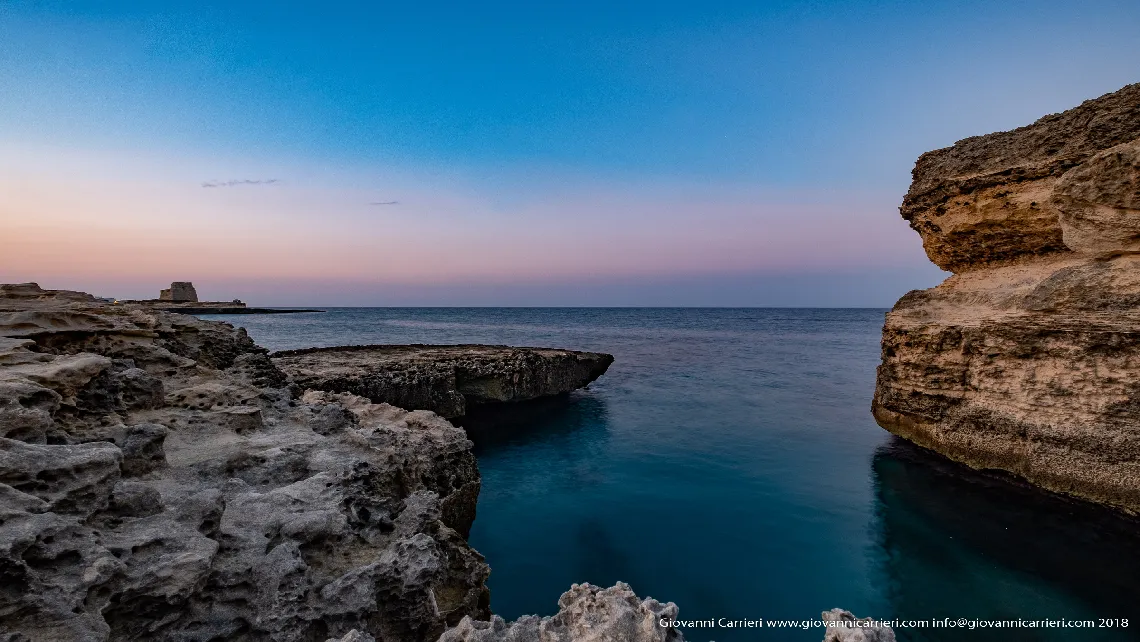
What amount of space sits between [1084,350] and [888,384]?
440cm

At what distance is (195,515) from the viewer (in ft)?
11.3

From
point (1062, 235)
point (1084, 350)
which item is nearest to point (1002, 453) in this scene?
point (1084, 350)

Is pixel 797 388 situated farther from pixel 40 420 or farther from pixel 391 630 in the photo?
pixel 40 420

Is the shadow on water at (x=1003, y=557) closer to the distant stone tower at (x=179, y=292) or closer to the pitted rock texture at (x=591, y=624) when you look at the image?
the pitted rock texture at (x=591, y=624)

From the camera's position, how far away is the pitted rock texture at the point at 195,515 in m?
2.70

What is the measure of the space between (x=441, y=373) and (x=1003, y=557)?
14.2 meters

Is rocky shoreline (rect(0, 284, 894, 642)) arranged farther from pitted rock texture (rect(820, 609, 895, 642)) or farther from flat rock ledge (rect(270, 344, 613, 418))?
flat rock ledge (rect(270, 344, 613, 418))

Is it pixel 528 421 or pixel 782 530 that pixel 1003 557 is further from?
pixel 528 421

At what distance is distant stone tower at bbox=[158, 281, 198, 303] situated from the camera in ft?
238

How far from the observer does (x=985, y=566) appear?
8320 mm

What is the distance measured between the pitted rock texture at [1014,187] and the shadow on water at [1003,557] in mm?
5114

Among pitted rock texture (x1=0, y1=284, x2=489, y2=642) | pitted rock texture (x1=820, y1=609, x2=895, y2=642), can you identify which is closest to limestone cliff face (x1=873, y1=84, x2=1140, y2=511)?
pitted rock texture (x1=820, y1=609, x2=895, y2=642)

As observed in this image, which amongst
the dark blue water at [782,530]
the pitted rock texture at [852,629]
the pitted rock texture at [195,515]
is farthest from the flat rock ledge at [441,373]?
the pitted rock texture at [852,629]

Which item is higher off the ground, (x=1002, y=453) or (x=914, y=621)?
(x=1002, y=453)
